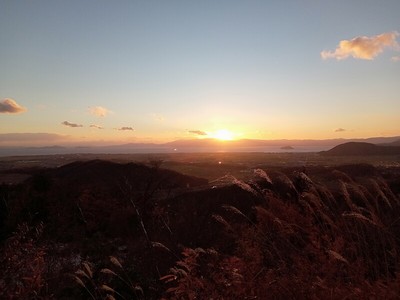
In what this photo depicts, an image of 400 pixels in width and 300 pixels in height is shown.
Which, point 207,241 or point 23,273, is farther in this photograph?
point 207,241

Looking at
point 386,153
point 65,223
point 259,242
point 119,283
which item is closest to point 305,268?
point 259,242

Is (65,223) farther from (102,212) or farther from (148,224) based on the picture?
(148,224)

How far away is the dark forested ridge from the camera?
5367 millimetres

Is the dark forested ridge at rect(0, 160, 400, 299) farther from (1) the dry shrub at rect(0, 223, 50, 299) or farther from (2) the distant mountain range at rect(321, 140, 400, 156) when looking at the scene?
(2) the distant mountain range at rect(321, 140, 400, 156)

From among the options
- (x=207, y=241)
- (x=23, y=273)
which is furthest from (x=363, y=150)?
(x=23, y=273)

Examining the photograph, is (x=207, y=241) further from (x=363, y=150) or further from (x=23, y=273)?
(x=363, y=150)

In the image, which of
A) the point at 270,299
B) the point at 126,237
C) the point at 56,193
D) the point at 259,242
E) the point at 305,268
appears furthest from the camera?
the point at 56,193

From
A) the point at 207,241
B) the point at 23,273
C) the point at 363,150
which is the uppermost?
the point at 363,150

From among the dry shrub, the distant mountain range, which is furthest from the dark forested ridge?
the distant mountain range

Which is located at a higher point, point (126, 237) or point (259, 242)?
point (259, 242)

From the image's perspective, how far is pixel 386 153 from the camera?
10619cm

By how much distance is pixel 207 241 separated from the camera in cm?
1420

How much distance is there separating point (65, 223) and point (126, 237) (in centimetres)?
349

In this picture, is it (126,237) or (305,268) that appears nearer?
(305,268)
